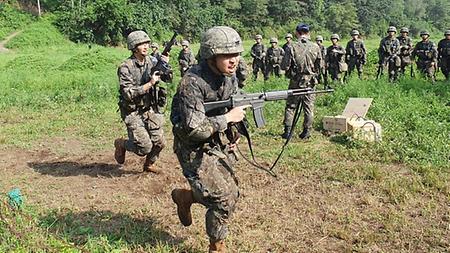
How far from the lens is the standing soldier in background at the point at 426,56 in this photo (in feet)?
46.3

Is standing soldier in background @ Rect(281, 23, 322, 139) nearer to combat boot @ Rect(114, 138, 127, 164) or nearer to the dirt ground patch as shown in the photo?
the dirt ground patch

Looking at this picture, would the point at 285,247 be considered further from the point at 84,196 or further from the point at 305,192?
the point at 84,196

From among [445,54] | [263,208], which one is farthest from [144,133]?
[445,54]

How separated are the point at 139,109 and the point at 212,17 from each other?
51989mm

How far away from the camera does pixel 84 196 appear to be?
5.46 m

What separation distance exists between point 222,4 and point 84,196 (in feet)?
191

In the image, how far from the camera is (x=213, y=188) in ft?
11.8

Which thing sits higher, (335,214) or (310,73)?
(310,73)

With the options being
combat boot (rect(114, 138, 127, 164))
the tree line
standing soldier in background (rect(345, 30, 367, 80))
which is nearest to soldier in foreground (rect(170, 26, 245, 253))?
combat boot (rect(114, 138, 127, 164))

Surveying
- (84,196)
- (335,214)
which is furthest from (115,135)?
(335,214)

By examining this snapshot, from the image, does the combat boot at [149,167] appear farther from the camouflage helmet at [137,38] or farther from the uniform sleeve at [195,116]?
the uniform sleeve at [195,116]

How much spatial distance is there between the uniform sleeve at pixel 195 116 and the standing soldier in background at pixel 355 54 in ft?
42.4

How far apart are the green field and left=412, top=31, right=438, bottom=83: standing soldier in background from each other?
2.74 m

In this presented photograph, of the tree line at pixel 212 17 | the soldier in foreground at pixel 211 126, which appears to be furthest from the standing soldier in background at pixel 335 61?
the tree line at pixel 212 17
